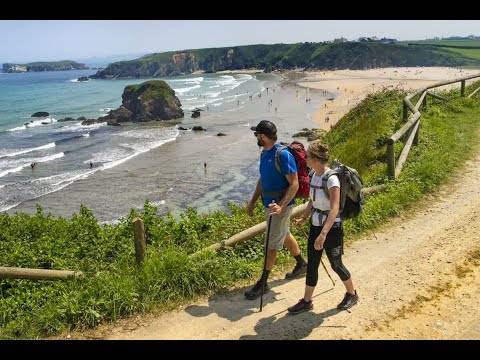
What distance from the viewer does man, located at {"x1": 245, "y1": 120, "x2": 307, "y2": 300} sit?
18.3ft

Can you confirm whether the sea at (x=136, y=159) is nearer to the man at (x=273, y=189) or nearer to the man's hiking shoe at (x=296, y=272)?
the man's hiking shoe at (x=296, y=272)

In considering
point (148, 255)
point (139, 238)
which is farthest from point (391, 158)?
point (139, 238)

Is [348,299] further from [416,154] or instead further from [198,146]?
[198,146]

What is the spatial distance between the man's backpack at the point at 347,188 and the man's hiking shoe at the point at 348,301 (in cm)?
113

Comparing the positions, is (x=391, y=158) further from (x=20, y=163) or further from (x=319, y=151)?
(x=20, y=163)

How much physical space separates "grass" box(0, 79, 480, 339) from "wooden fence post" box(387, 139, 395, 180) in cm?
16

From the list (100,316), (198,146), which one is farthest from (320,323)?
(198,146)

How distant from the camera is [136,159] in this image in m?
38.8

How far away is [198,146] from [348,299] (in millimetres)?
38842

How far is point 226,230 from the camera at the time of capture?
8633 millimetres

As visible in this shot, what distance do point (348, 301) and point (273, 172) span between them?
6.42 ft

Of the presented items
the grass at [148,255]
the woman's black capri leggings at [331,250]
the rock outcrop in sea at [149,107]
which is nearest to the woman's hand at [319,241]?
→ the woman's black capri leggings at [331,250]

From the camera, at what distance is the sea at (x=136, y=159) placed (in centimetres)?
2695
